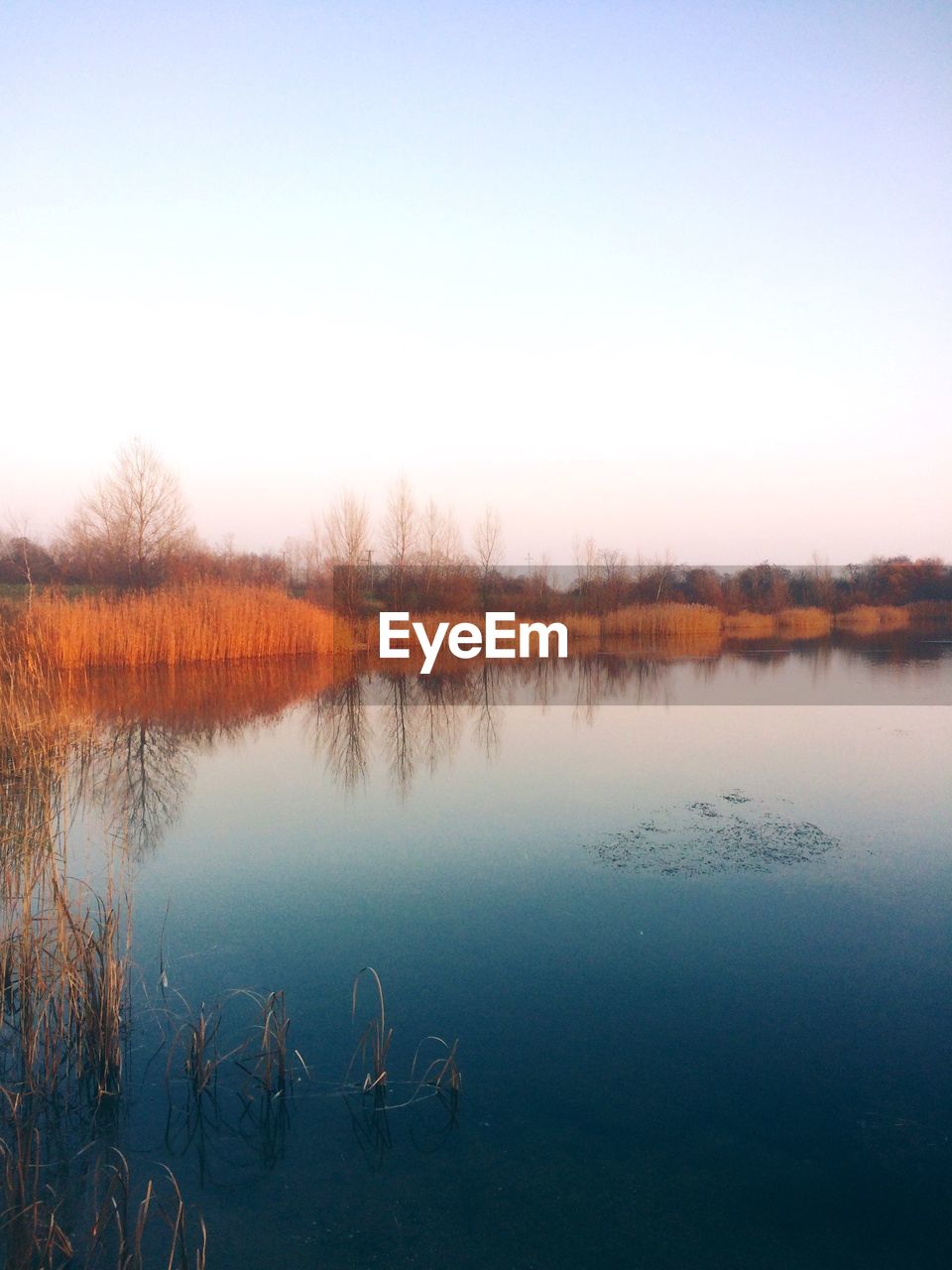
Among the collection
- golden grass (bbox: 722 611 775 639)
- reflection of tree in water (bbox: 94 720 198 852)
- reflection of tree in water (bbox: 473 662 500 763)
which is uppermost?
golden grass (bbox: 722 611 775 639)

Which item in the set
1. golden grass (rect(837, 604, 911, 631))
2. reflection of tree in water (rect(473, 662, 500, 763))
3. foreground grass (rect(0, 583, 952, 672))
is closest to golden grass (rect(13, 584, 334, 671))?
foreground grass (rect(0, 583, 952, 672))

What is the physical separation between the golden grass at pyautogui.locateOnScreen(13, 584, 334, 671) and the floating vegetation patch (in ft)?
24.2

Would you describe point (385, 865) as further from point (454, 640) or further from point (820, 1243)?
point (454, 640)

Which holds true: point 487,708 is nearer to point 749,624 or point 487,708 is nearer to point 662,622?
point 662,622

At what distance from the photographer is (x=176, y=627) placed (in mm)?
14398

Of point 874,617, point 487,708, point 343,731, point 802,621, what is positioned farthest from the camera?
point 874,617

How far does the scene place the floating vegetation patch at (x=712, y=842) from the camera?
15.5ft

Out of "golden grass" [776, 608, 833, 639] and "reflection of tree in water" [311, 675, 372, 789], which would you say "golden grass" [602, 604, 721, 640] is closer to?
"golden grass" [776, 608, 833, 639]

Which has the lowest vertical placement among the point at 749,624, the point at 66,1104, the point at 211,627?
the point at 66,1104

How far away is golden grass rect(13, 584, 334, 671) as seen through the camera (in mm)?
12141

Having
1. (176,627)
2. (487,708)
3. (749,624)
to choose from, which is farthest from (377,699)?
(749,624)

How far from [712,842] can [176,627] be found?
36.9 ft

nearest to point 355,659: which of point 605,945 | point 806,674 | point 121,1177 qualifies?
point 806,674

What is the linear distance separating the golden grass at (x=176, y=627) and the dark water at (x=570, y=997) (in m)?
5.65
